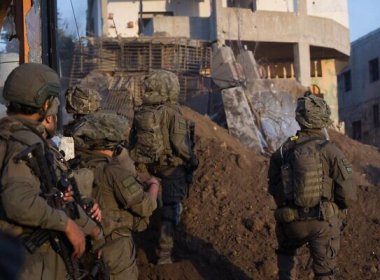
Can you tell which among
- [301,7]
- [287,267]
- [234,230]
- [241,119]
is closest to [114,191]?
[287,267]

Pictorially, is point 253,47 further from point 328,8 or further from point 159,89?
point 159,89

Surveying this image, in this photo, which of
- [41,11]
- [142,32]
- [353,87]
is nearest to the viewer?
[41,11]

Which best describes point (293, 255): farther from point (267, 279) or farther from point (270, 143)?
point (270, 143)

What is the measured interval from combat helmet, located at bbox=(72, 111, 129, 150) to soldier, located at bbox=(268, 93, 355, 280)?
5.76ft

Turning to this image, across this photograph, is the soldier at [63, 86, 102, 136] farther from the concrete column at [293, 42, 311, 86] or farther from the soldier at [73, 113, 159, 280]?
the concrete column at [293, 42, 311, 86]

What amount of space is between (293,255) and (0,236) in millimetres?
4535

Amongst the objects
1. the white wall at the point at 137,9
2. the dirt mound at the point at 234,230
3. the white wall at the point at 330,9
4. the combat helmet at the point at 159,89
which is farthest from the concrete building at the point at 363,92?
the combat helmet at the point at 159,89

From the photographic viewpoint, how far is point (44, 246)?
121 inches

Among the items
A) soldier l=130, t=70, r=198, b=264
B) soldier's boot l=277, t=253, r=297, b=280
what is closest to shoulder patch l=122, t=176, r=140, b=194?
soldier's boot l=277, t=253, r=297, b=280

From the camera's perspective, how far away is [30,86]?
3107 millimetres

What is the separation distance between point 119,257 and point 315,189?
1.88 metres

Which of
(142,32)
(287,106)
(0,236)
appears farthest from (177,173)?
(142,32)

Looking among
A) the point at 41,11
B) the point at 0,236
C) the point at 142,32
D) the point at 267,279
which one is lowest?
the point at 267,279

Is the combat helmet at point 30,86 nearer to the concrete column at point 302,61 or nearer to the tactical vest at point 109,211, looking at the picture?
the tactical vest at point 109,211
